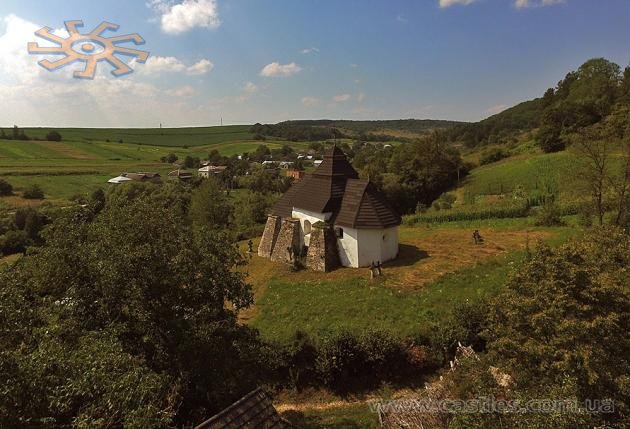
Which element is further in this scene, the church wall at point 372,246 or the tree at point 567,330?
the church wall at point 372,246

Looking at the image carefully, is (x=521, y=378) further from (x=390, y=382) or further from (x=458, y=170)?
(x=458, y=170)

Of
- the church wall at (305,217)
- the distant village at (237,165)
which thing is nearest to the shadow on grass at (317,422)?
the church wall at (305,217)

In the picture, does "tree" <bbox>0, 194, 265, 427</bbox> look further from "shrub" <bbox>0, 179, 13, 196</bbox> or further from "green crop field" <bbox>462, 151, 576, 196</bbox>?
"shrub" <bbox>0, 179, 13, 196</bbox>

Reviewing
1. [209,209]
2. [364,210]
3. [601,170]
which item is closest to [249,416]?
[364,210]

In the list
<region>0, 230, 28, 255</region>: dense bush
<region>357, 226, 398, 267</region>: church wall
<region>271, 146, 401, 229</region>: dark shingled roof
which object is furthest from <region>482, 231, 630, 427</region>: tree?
<region>0, 230, 28, 255</region>: dense bush

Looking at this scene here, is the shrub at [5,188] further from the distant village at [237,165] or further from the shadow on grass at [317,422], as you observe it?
the shadow on grass at [317,422]
